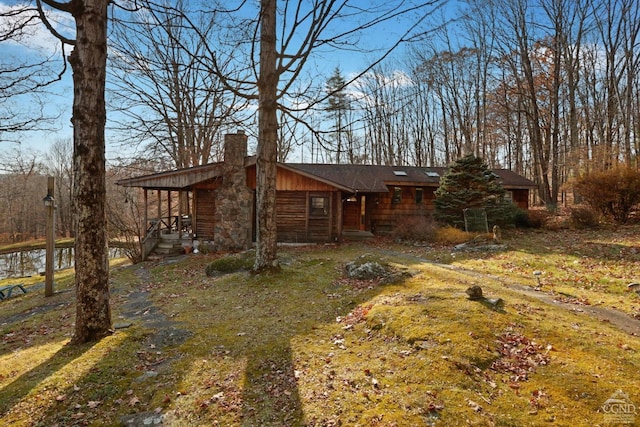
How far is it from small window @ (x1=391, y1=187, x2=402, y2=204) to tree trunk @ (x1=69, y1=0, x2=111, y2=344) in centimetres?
1766

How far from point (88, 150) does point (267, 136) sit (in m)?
4.23

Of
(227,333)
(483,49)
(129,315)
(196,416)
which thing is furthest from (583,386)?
(483,49)

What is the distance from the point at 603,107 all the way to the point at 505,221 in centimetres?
1821

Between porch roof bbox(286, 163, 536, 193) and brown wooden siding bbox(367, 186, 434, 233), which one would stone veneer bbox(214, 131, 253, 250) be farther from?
brown wooden siding bbox(367, 186, 434, 233)

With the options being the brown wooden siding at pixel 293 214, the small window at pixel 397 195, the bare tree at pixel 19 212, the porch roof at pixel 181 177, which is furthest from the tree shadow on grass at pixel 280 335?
the bare tree at pixel 19 212

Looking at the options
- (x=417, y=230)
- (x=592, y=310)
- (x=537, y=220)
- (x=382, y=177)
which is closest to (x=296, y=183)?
(x=417, y=230)

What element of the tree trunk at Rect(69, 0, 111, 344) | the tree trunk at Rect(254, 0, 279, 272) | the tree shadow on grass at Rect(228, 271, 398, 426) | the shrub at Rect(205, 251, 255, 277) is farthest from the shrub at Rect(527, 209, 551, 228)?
the tree trunk at Rect(69, 0, 111, 344)

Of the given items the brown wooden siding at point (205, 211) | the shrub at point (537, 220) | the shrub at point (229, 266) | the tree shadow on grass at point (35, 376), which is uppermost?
the brown wooden siding at point (205, 211)

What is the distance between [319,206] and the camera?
16.9 m

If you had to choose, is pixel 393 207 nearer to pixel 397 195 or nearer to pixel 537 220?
pixel 397 195

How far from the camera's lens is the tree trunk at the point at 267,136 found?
8.05 metres

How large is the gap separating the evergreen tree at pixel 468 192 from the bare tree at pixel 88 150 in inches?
617

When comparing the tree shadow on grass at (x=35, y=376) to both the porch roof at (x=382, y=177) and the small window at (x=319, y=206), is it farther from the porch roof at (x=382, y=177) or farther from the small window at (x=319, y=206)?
the porch roof at (x=382, y=177)

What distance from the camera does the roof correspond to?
48.8ft
